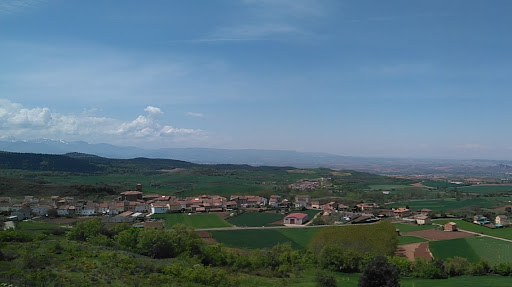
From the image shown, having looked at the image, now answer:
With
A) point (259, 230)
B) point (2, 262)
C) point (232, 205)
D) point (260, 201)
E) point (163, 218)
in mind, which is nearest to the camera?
point (2, 262)

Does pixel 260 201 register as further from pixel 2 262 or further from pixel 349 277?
pixel 2 262

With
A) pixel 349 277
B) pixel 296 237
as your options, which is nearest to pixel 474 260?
pixel 349 277

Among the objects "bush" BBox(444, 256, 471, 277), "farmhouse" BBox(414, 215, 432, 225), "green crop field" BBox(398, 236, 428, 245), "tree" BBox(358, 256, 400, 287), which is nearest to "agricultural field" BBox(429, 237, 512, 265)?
"green crop field" BBox(398, 236, 428, 245)

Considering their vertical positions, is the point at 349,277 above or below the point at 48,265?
below

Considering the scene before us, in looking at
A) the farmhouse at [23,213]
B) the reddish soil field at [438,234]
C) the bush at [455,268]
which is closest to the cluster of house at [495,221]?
the reddish soil field at [438,234]

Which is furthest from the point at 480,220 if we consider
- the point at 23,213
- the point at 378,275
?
the point at 23,213

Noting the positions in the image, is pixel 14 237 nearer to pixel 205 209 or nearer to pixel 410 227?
pixel 205 209

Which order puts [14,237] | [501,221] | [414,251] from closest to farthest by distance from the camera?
[14,237]
[414,251]
[501,221]

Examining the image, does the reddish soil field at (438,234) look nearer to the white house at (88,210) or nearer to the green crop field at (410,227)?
the green crop field at (410,227)
